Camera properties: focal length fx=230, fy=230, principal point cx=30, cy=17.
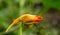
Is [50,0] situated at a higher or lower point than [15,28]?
higher

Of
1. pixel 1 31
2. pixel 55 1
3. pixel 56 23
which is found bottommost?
pixel 56 23

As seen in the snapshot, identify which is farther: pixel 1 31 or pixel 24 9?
pixel 24 9

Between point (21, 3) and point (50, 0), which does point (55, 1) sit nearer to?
point (50, 0)

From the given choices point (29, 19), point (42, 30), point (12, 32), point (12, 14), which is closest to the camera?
point (29, 19)

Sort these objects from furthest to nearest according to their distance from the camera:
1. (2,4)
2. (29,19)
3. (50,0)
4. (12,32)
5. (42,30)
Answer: (2,4)
(50,0)
(12,32)
(42,30)
(29,19)

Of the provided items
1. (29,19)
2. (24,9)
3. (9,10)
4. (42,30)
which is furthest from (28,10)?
(29,19)

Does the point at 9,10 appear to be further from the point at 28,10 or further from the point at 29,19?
the point at 29,19
